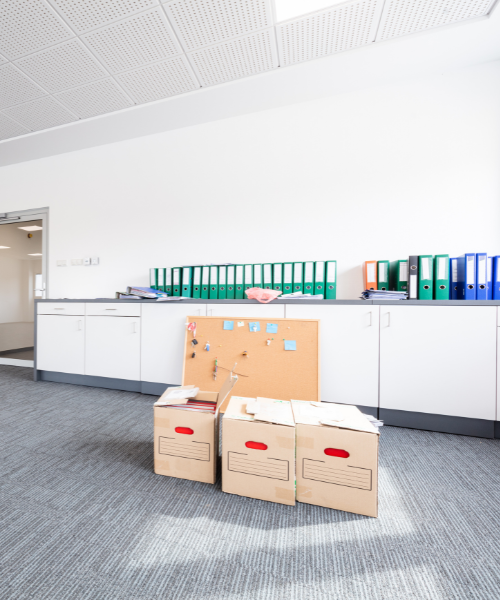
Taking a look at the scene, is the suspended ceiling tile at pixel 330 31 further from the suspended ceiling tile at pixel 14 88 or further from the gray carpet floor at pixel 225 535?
the gray carpet floor at pixel 225 535

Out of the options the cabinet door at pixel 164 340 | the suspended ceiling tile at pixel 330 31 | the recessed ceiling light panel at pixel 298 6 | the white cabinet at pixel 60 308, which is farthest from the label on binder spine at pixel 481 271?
the white cabinet at pixel 60 308

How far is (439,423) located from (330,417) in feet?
3.67

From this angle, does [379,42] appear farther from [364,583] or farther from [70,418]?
[70,418]

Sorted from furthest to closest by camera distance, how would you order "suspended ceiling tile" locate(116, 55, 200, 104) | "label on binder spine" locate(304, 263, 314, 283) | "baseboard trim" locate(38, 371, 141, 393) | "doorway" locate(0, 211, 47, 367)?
1. "doorway" locate(0, 211, 47, 367)
2. "baseboard trim" locate(38, 371, 141, 393)
3. "label on binder spine" locate(304, 263, 314, 283)
4. "suspended ceiling tile" locate(116, 55, 200, 104)

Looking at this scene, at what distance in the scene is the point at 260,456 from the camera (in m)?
1.13

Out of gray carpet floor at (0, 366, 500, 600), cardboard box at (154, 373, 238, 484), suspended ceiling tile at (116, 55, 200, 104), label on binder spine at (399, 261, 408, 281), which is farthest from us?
suspended ceiling tile at (116, 55, 200, 104)

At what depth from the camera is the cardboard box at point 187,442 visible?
124cm

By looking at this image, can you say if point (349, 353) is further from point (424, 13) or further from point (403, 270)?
point (424, 13)

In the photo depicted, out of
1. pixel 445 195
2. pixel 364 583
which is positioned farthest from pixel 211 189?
pixel 364 583

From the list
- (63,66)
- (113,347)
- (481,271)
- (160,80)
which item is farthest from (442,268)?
(63,66)

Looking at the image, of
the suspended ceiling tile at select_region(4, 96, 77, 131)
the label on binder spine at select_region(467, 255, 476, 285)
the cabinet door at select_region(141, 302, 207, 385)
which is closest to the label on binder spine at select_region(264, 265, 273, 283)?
the cabinet door at select_region(141, 302, 207, 385)

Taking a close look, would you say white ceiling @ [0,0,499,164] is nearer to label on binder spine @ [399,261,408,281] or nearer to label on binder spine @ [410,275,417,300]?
label on binder spine @ [399,261,408,281]

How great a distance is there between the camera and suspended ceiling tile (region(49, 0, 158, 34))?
1702mm

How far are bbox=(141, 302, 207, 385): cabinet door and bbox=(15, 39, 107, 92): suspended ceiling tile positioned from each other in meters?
1.92
